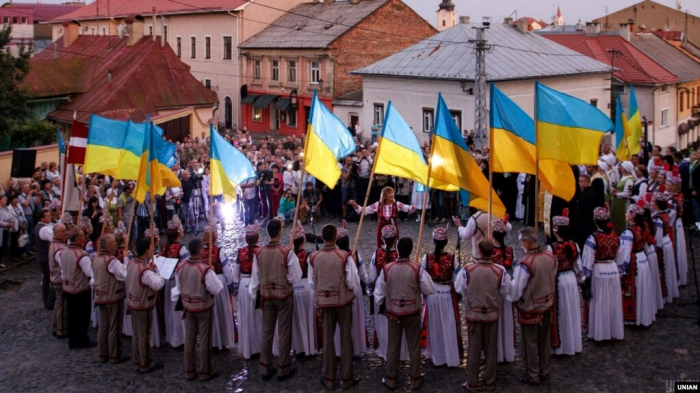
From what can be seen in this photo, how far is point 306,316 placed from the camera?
10.2m

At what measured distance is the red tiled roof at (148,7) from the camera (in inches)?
2141

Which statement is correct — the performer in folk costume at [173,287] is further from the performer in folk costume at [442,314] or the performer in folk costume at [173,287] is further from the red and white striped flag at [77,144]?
the red and white striped flag at [77,144]

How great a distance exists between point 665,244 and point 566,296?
321cm

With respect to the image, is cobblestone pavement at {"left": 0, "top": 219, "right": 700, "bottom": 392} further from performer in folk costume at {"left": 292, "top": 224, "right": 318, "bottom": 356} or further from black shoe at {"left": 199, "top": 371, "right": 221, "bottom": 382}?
performer in folk costume at {"left": 292, "top": 224, "right": 318, "bottom": 356}

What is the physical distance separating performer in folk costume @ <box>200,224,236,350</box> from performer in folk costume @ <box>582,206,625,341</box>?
4.74m

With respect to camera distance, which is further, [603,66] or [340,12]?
[340,12]

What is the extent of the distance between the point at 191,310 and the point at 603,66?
32.5m

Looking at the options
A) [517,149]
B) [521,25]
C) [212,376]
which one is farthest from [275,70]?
[212,376]

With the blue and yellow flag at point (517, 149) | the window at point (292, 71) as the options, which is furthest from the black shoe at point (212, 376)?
the window at point (292, 71)

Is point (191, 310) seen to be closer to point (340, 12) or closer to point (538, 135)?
point (538, 135)

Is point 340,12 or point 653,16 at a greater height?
point 653,16

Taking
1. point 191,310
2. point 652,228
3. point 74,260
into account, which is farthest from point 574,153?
point 74,260

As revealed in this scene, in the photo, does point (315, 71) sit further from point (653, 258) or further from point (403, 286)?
point (403, 286)

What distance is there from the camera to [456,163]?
33.6ft
